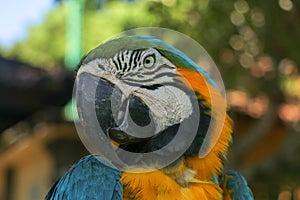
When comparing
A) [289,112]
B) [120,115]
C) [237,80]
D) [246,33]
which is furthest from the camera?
[289,112]

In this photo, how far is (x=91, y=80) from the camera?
154 cm

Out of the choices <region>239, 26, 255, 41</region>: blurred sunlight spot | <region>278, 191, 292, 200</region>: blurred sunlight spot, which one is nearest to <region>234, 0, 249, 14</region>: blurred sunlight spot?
<region>239, 26, 255, 41</region>: blurred sunlight spot

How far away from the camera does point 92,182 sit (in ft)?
5.55

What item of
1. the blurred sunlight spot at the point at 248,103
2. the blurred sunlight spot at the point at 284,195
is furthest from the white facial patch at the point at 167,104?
the blurred sunlight spot at the point at 248,103

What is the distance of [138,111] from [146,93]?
0.19ft

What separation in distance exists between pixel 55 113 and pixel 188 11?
1541 millimetres

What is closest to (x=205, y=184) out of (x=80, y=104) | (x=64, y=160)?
(x=80, y=104)

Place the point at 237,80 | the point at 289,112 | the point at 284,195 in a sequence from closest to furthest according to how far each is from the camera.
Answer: the point at 284,195, the point at 237,80, the point at 289,112

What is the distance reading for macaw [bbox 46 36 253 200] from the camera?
1573 mm

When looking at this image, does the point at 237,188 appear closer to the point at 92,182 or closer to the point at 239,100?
the point at 92,182

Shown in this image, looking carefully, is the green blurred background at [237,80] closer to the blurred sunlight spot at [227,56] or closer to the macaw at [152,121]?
the blurred sunlight spot at [227,56]

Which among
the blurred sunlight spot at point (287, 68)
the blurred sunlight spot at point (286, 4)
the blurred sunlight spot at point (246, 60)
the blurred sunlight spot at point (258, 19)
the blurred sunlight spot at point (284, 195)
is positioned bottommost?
the blurred sunlight spot at point (284, 195)

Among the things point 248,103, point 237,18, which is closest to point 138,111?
point 237,18

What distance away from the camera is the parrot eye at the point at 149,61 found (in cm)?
164
